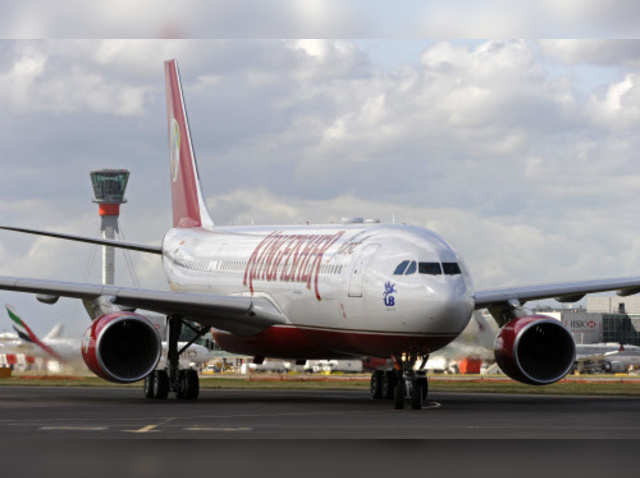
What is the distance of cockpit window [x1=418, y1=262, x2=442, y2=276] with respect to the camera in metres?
24.4

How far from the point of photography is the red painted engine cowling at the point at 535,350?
27.4m

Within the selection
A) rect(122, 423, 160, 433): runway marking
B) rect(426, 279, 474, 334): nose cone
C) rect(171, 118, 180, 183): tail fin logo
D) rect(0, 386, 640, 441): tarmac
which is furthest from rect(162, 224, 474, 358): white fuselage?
rect(122, 423, 160, 433): runway marking

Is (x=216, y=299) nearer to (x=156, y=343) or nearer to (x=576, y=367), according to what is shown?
(x=156, y=343)

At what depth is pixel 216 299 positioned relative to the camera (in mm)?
28984

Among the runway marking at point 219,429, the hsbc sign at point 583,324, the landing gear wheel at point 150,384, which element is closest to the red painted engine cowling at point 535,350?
the landing gear wheel at point 150,384

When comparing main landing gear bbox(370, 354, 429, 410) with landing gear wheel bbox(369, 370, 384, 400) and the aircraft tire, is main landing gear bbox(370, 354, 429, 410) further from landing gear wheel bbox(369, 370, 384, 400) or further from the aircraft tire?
the aircraft tire

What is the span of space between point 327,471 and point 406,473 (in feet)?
2.61

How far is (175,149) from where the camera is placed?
134 feet

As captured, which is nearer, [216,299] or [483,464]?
[483,464]

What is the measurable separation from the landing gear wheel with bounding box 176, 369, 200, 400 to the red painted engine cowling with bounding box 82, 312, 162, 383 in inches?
101

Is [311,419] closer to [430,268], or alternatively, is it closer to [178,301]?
[430,268]

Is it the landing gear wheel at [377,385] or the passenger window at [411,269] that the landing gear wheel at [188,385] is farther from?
the passenger window at [411,269]

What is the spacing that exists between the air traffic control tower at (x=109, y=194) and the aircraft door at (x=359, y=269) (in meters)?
109

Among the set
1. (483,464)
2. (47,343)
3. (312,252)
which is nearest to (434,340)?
(312,252)
